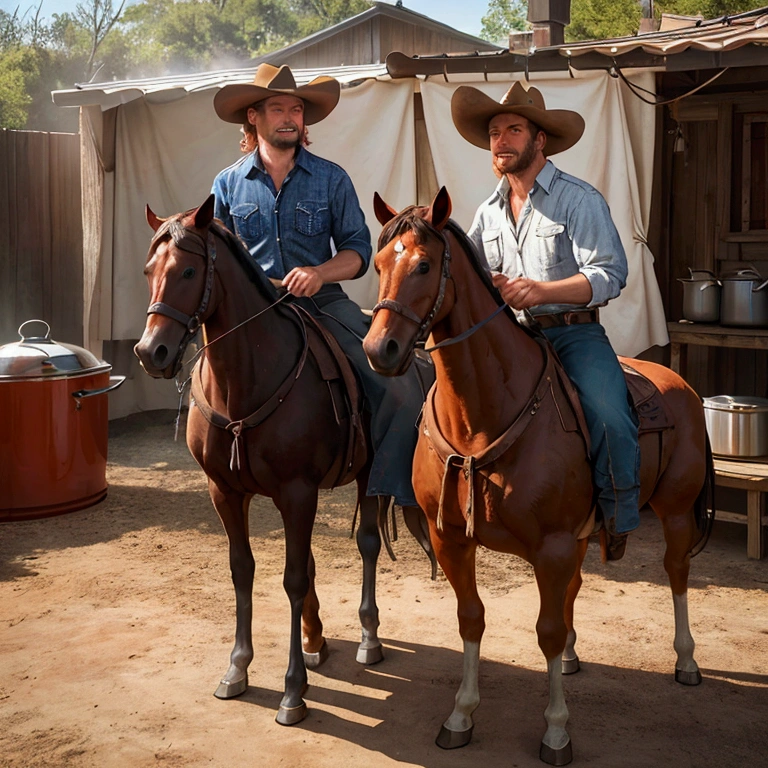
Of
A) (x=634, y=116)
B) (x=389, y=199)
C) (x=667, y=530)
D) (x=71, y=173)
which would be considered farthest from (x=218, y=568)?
(x=71, y=173)

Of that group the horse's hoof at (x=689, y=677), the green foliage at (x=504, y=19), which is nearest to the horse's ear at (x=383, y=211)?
the horse's hoof at (x=689, y=677)

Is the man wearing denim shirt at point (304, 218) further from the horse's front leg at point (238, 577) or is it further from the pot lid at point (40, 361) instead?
the pot lid at point (40, 361)

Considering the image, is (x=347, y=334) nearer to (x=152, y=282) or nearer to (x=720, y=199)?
(x=152, y=282)

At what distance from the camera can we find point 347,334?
14.6ft

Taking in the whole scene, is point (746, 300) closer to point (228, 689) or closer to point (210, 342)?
point (210, 342)

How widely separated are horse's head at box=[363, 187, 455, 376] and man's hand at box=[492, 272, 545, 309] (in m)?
0.24

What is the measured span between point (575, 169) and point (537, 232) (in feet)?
12.7

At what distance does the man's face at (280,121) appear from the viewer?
441cm

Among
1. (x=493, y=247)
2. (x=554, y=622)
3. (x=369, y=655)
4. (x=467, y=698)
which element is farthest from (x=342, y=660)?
(x=493, y=247)

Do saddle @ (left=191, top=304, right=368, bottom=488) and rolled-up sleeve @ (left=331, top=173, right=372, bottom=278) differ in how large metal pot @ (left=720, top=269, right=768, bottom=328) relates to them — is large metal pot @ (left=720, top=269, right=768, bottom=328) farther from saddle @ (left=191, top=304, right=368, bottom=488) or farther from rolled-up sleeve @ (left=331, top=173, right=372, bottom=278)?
saddle @ (left=191, top=304, right=368, bottom=488)

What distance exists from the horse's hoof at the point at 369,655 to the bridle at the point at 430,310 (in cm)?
191

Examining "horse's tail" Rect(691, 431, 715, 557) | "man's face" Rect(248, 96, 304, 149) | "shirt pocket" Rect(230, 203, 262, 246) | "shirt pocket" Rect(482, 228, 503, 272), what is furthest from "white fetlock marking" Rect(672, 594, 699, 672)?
"man's face" Rect(248, 96, 304, 149)

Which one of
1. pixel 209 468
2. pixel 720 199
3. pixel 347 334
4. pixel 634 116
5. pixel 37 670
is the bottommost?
pixel 37 670

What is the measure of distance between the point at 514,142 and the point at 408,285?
101 cm
